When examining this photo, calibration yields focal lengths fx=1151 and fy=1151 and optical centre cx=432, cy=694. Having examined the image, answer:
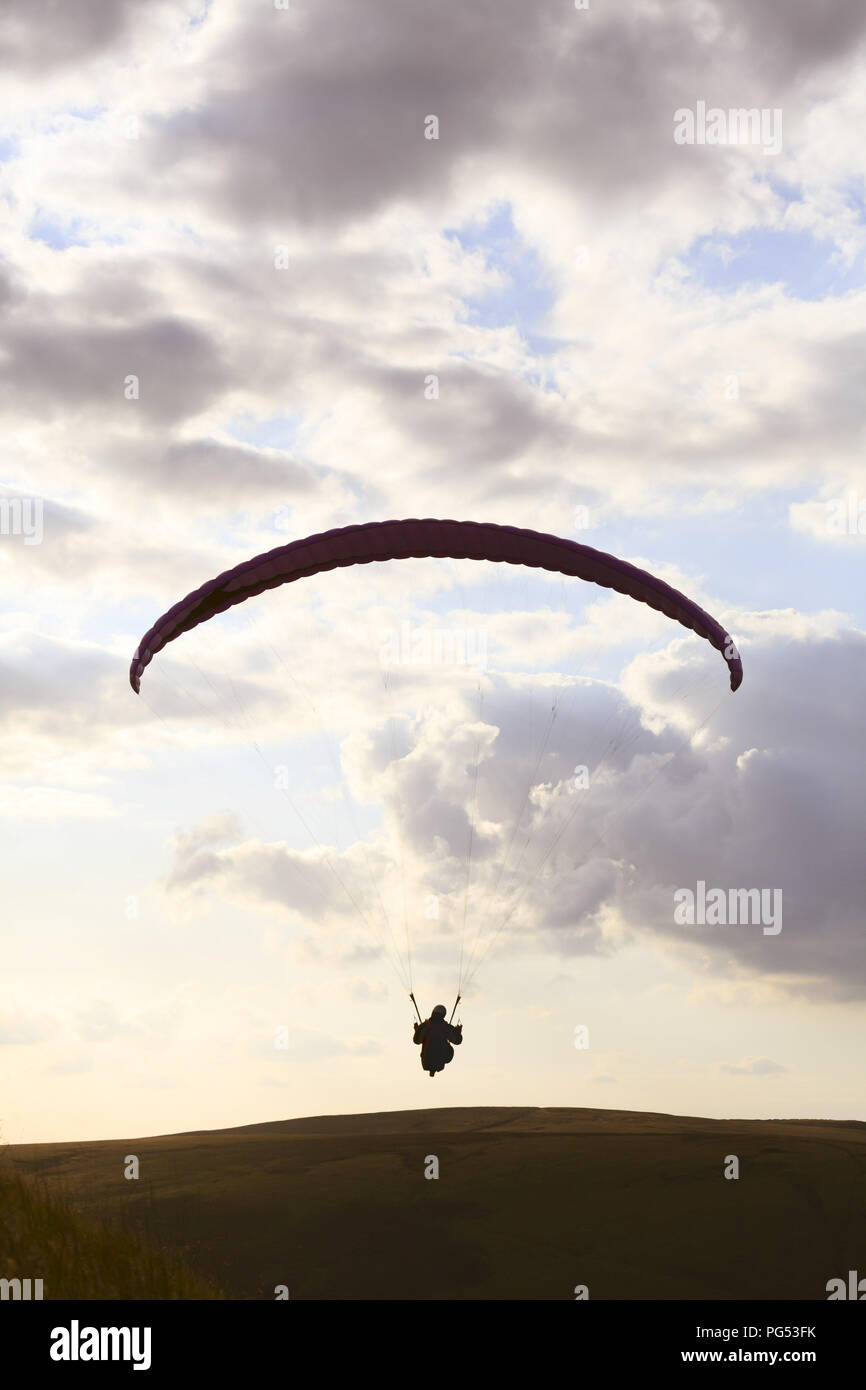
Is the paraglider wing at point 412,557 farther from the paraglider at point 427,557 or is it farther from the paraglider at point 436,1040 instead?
the paraglider at point 436,1040

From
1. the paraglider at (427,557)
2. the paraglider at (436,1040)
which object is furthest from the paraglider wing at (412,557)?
the paraglider at (436,1040)

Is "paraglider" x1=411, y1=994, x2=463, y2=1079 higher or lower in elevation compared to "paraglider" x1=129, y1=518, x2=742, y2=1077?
lower

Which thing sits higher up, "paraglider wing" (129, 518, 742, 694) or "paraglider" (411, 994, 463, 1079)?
"paraglider wing" (129, 518, 742, 694)

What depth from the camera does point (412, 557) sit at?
19.7 metres

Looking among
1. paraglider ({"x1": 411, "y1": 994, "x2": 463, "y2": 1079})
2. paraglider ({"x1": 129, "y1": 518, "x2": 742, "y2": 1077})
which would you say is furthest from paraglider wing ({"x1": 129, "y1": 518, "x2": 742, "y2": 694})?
paraglider ({"x1": 411, "y1": 994, "x2": 463, "y2": 1079})

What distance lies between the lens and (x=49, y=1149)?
26.4 metres

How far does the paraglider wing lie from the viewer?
63.4 feet

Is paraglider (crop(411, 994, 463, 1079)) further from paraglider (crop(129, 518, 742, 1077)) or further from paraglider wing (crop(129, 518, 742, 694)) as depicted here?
paraglider wing (crop(129, 518, 742, 694))

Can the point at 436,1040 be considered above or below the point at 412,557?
below

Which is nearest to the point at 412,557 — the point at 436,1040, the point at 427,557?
the point at 427,557

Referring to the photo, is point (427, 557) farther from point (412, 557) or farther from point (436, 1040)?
point (436, 1040)
